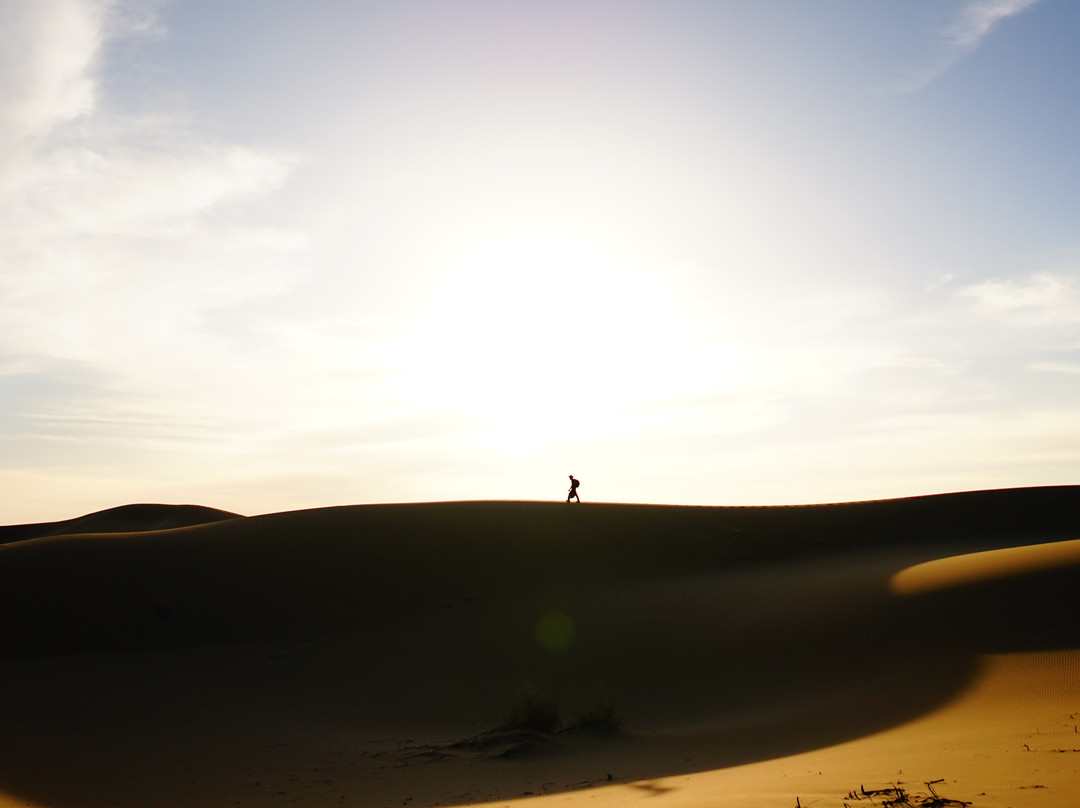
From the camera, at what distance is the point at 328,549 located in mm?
24172

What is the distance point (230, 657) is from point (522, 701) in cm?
871

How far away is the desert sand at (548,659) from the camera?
9.84 m

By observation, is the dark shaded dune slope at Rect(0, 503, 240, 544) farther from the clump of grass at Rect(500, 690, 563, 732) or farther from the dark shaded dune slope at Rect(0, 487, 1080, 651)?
the clump of grass at Rect(500, 690, 563, 732)

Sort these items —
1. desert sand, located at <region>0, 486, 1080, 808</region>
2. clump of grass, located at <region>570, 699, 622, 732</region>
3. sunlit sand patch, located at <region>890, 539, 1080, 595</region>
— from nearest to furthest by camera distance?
1. desert sand, located at <region>0, 486, 1080, 808</region>
2. clump of grass, located at <region>570, 699, 622, 732</region>
3. sunlit sand patch, located at <region>890, 539, 1080, 595</region>

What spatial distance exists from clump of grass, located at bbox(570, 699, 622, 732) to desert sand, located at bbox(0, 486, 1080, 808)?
46mm

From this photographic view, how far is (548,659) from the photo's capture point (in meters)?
17.4

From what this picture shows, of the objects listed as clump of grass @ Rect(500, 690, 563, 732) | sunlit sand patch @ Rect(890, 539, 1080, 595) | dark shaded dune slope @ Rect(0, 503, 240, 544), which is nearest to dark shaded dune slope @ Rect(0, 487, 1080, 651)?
sunlit sand patch @ Rect(890, 539, 1080, 595)

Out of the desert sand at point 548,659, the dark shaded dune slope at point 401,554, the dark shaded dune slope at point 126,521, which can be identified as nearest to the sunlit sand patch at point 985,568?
the desert sand at point 548,659

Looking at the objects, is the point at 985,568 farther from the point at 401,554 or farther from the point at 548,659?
the point at 401,554

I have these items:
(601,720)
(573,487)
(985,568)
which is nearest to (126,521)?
(573,487)

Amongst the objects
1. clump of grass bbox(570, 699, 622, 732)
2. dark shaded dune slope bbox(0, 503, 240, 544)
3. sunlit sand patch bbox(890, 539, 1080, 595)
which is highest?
dark shaded dune slope bbox(0, 503, 240, 544)

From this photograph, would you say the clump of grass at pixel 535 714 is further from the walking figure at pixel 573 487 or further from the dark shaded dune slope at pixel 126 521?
the dark shaded dune slope at pixel 126 521

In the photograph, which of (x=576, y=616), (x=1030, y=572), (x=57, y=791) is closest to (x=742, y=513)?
(x=576, y=616)

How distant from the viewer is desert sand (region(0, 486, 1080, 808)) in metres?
9.84
